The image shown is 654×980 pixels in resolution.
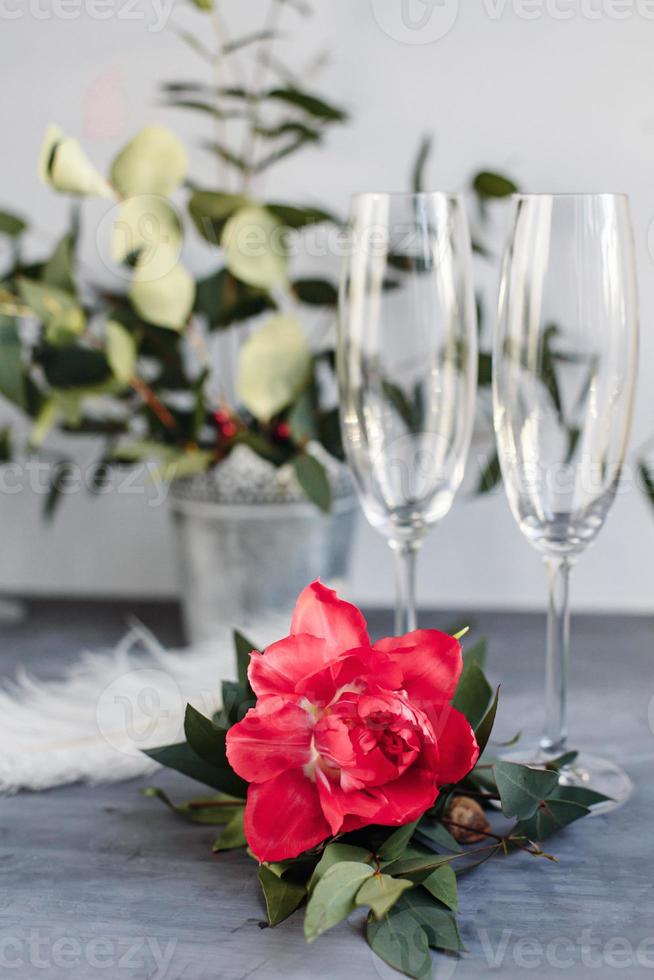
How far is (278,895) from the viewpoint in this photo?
45cm

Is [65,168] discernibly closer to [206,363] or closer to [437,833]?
[206,363]

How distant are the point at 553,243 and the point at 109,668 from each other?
44 cm

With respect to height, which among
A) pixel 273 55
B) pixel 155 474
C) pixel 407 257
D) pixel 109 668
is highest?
pixel 273 55

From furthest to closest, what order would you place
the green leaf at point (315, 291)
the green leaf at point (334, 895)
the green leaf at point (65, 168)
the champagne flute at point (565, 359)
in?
the green leaf at point (315, 291) → the green leaf at point (65, 168) → the champagne flute at point (565, 359) → the green leaf at point (334, 895)

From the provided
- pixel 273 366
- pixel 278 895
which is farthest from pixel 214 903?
pixel 273 366

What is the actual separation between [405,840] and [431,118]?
25.4 inches

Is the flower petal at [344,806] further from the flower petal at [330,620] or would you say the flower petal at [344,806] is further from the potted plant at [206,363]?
the potted plant at [206,363]

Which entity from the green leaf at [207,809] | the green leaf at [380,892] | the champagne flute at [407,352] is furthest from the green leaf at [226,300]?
the green leaf at [380,892]

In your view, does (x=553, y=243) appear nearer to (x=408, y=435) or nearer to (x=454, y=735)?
(x=408, y=435)

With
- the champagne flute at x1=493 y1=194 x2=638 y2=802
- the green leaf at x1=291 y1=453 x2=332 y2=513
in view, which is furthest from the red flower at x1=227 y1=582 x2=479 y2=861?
the green leaf at x1=291 y1=453 x2=332 y2=513

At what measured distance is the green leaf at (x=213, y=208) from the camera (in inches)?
30.4

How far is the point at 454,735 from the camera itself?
18.3 inches

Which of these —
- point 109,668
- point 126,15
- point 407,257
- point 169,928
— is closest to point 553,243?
point 407,257

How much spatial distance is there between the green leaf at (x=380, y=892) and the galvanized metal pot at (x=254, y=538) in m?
0.39
